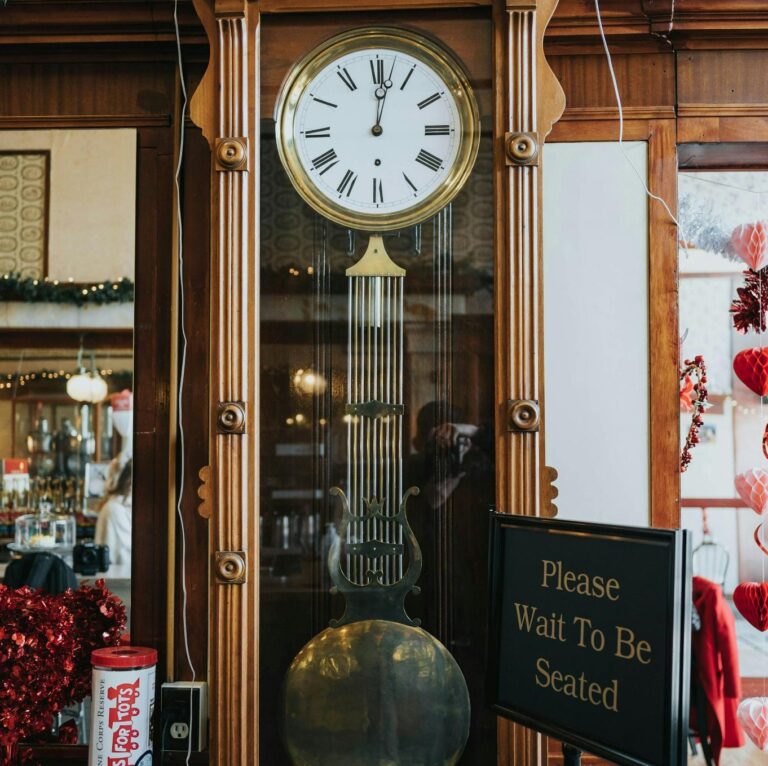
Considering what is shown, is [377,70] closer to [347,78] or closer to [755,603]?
[347,78]

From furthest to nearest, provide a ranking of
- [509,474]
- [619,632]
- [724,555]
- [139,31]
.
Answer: [724,555], [139,31], [509,474], [619,632]

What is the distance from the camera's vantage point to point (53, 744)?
77.4 inches

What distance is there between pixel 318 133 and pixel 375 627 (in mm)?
957

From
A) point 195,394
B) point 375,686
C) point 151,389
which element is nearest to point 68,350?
point 151,389

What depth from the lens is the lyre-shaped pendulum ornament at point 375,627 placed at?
154 centimetres

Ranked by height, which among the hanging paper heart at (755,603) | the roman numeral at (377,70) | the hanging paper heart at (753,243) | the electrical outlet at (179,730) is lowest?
the electrical outlet at (179,730)

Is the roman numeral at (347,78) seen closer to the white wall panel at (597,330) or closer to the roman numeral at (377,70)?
the roman numeral at (377,70)

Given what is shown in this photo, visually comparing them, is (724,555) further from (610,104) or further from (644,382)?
(610,104)

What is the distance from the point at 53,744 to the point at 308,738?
79cm

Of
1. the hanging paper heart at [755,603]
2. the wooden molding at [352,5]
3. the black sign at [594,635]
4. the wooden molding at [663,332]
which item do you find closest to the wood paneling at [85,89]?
the wooden molding at [352,5]

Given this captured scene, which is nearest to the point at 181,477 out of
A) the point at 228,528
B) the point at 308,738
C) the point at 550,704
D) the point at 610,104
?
the point at 228,528

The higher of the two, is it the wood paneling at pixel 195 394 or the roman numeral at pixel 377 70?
the roman numeral at pixel 377 70

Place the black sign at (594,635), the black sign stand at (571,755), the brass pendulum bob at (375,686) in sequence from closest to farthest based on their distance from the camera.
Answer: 1. the black sign at (594,635)
2. the black sign stand at (571,755)
3. the brass pendulum bob at (375,686)

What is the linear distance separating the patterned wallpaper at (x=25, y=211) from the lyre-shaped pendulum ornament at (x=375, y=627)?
92cm
